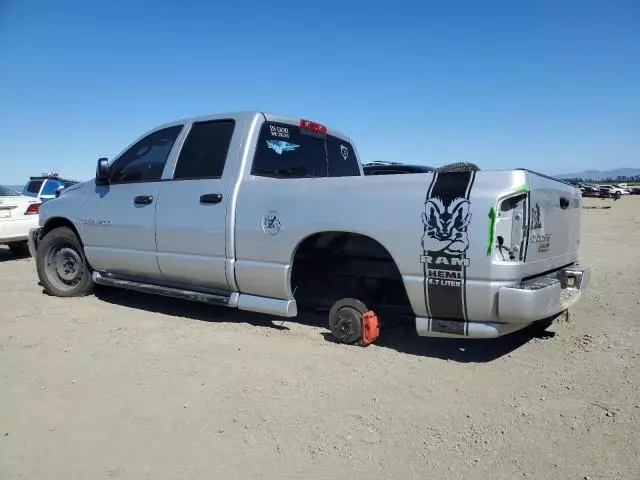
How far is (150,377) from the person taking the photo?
143 inches

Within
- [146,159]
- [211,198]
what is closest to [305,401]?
[211,198]

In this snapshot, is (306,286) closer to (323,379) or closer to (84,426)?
(323,379)

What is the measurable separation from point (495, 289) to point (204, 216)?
2.69 metres

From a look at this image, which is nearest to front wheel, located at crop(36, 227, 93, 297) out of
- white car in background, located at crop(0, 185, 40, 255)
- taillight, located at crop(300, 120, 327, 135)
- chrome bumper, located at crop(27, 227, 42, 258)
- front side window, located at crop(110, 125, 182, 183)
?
chrome bumper, located at crop(27, 227, 42, 258)

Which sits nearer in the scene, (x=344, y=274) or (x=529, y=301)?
(x=529, y=301)

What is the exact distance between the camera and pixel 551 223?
387 cm

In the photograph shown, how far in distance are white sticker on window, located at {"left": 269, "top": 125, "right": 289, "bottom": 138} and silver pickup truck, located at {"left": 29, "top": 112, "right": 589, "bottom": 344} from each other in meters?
0.01

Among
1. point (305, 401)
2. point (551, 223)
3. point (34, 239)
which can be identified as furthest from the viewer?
point (34, 239)

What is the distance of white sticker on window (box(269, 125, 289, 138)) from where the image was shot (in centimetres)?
491

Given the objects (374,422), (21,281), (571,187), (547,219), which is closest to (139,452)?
(374,422)

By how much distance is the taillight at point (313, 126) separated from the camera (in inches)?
207

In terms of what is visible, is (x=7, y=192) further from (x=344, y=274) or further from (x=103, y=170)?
(x=344, y=274)

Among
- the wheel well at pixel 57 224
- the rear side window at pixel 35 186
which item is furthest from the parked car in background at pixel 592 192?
the wheel well at pixel 57 224

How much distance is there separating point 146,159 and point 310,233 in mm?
2385
